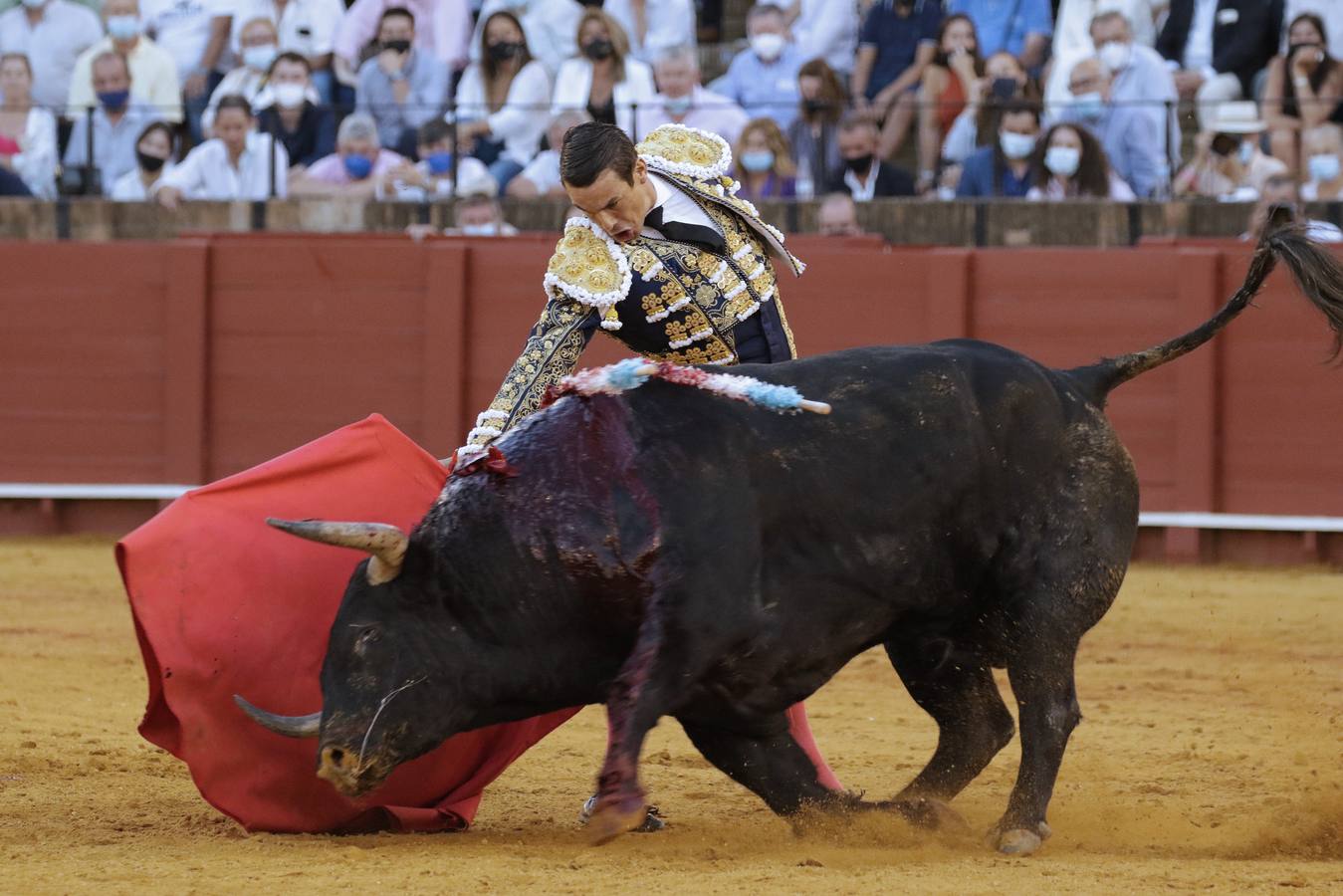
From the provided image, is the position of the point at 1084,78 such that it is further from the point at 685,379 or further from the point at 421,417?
the point at 685,379

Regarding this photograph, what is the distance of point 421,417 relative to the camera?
27.4 ft

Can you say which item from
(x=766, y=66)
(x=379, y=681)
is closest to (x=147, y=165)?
(x=766, y=66)

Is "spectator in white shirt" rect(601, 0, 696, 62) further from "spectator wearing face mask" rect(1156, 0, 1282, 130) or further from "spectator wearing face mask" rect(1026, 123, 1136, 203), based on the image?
"spectator wearing face mask" rect(1156, 0, 1282, 130)

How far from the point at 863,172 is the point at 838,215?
1.88 feet

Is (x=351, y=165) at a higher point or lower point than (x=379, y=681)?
higher

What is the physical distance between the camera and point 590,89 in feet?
30.1

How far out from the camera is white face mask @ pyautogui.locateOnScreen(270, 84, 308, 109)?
9469 millimetres

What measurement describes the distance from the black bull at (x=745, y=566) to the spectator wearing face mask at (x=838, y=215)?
16.0ft

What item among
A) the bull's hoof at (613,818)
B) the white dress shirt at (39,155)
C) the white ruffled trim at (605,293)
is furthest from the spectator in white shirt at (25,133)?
the bull's hoof at (613,818)

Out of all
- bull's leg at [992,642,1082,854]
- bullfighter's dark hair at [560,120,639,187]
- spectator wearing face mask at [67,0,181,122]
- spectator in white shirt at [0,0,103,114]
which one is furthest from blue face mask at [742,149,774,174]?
bull's leg at [992,642,1082,854]

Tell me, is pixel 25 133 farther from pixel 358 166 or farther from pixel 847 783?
pixel 847 783

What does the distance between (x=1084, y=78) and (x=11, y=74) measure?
5306mm

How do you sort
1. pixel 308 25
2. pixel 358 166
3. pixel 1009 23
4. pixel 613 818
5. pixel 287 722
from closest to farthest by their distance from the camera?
pixel 613 818
pixel 287 722
pixel 1009 23
pixel 358 166
pixel 308 25

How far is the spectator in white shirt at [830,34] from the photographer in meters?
9.38
